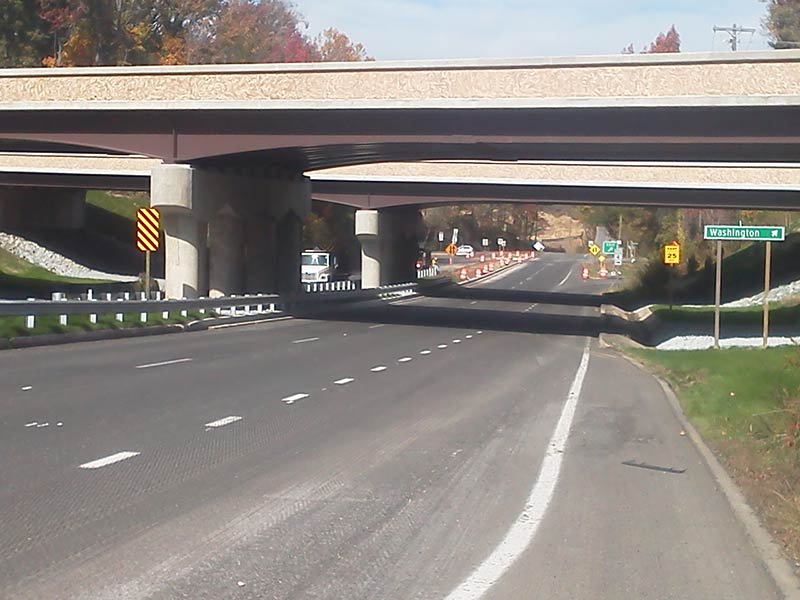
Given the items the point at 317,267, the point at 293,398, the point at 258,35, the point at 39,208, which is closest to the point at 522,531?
the point at 293,398

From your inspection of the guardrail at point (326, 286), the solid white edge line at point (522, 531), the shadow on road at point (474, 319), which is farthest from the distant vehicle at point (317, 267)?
the solid white edge line at point (522, 531)

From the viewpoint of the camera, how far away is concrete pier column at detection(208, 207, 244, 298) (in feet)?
137

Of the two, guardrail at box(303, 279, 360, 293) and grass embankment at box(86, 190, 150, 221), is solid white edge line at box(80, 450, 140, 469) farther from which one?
grass embankment at box(86, 190, 150, 221)

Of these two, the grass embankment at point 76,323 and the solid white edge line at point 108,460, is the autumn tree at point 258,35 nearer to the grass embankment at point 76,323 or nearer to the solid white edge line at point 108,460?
the grass embankment at point 76,323

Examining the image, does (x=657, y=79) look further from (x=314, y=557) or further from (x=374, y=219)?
(x=374, y=219)

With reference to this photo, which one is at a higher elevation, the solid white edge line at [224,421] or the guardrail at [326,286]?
the solid white edge line at [224,421]

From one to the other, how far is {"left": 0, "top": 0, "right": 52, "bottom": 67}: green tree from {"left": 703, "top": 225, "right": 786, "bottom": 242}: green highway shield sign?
62523mm

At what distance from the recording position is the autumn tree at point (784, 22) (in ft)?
291

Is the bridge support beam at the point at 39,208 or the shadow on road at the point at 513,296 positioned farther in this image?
the bridge support beam at the point at 39,208

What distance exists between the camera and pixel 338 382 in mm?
20156

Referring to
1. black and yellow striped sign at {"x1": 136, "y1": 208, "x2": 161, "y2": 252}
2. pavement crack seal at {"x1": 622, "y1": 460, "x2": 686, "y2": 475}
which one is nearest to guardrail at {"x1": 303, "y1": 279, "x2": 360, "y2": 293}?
black and yellow striped sign at {"x1": 136, "y1": 208, "x2": 161, "y2": 252}

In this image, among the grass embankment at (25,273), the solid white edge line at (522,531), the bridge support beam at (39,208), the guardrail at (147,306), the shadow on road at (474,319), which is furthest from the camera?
the bridge support beam at (39,208)

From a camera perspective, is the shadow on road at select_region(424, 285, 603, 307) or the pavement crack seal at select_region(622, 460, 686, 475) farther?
the shadow on road at select_region(424, 285, 603, 307)

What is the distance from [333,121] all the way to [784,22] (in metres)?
65.6
